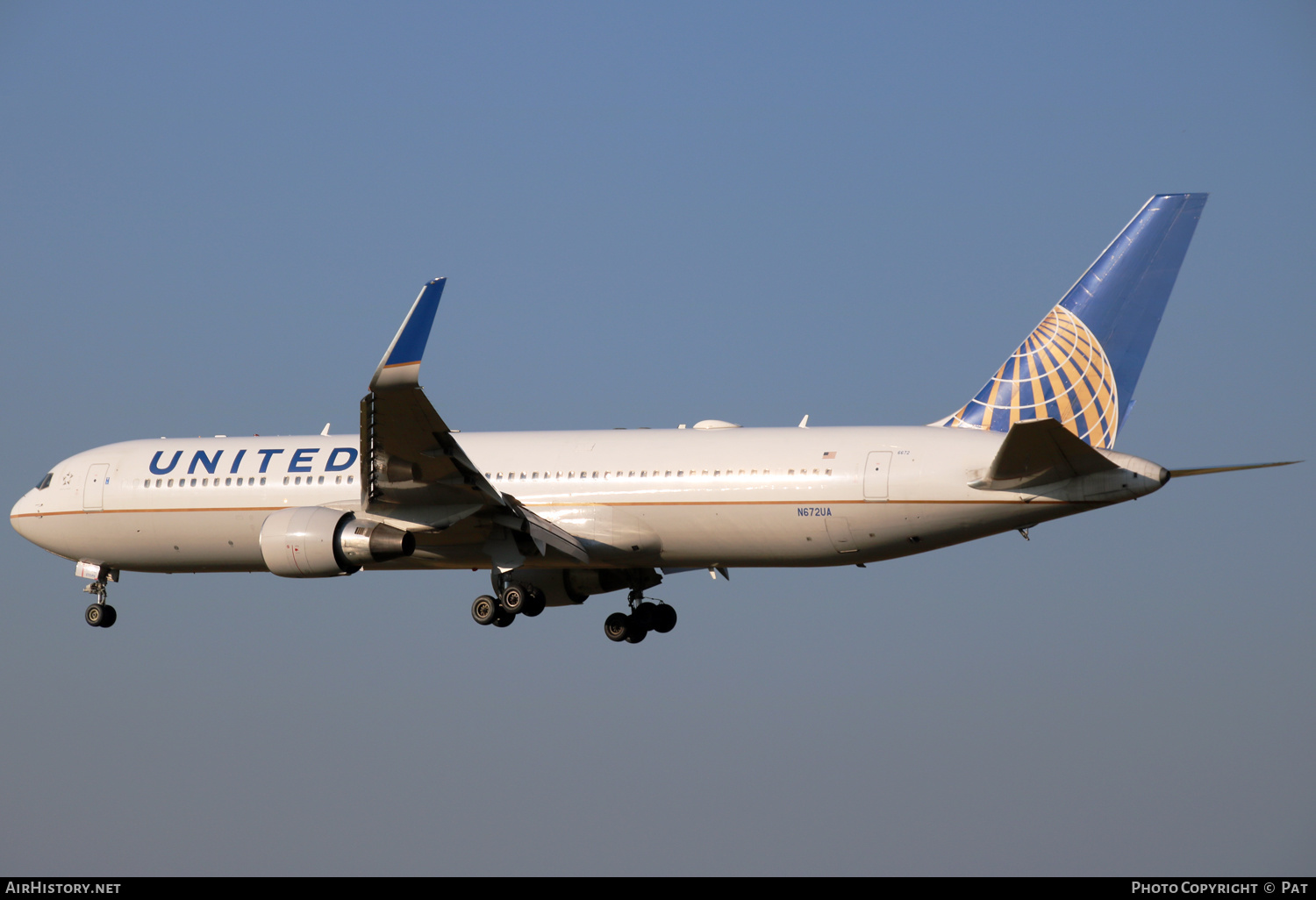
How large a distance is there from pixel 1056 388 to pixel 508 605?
11234mm

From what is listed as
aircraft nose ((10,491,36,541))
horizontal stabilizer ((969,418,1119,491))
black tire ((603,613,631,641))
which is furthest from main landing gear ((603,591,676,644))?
aircraft nose ((10,491,36,541))

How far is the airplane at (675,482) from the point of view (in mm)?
26797

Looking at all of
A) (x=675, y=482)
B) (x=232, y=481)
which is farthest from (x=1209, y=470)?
(x=232, y=481)

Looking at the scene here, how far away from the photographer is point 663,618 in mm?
34250

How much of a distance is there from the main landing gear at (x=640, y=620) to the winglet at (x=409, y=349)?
1026cm

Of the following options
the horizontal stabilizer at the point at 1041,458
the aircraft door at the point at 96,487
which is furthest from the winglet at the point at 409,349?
the aircraft door at the point at 96,487

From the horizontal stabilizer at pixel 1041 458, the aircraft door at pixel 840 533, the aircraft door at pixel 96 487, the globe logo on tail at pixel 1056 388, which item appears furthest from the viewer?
the aircraft door at pixel 96 487

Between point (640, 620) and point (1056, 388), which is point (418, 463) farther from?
point (1056, 388)

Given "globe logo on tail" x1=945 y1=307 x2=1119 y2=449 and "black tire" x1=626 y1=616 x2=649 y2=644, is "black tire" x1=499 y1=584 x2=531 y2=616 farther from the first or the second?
"globe logo on tail" x1=945 y1=307 x2=1119 y2=449

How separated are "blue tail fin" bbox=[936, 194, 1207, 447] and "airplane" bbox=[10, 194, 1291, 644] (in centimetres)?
3

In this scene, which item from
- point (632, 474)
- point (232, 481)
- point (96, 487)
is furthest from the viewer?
point (96, 487)

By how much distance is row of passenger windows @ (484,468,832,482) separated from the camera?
29.3 meters

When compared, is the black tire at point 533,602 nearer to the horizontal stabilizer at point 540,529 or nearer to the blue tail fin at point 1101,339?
the horizontal stabilizer at point 540,529
